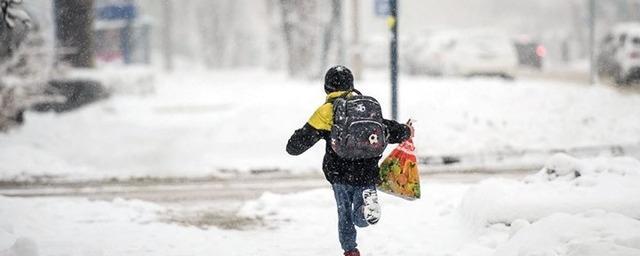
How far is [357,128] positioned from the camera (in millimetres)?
5438

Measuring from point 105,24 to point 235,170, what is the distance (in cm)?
1943

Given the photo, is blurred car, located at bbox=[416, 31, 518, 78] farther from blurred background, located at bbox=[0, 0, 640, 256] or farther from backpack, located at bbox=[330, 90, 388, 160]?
backpack, located at bbox=[330, 90, 388, 160]

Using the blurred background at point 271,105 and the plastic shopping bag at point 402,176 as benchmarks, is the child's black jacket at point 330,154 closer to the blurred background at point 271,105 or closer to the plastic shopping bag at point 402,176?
the plastic shopping bag at point 402,176

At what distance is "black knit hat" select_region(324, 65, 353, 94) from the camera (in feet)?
18.8

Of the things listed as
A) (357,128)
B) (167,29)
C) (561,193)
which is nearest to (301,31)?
(561,193)

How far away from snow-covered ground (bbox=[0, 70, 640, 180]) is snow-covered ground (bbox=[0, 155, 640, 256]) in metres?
3.76

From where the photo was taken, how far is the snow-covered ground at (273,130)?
1359cm

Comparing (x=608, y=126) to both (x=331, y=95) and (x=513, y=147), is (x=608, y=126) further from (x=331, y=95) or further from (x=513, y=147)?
(x=331, y=95)

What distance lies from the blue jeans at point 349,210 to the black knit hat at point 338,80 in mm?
704

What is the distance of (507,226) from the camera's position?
280 inches

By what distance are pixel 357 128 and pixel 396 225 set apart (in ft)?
9.72

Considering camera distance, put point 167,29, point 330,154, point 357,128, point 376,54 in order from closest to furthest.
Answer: point 357,128 → point 330,154 → point 376,54 → point 167,29

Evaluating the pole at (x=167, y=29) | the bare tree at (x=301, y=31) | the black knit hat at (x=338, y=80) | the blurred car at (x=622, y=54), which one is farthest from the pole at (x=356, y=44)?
the pole at (x=167, y=29)

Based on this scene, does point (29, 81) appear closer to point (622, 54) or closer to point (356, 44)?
point (356, 44)
